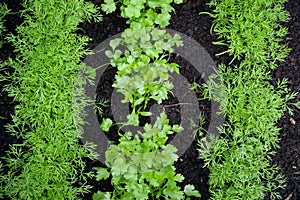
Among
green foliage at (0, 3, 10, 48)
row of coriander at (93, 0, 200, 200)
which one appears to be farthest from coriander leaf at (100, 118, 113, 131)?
green foliage at (0, 3, 10, 48)

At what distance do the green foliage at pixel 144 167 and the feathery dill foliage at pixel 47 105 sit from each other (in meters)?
0.19

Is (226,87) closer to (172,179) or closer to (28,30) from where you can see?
(172,179)

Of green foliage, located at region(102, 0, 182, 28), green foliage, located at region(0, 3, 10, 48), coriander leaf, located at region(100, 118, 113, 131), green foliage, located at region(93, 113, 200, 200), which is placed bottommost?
green foliage, located at region(93, 113, 200, 200)

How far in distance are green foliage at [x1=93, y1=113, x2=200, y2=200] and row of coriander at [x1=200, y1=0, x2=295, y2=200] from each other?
9.3 inches

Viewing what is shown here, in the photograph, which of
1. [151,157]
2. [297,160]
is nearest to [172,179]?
[151,157]

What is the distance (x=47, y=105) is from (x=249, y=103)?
1.28 m

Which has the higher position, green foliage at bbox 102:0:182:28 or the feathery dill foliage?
green foliage at bbox 102:0:182:28

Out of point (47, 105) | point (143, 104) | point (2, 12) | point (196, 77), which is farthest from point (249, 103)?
point (2, 12)

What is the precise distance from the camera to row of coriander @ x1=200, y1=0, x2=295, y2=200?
10.2 feet

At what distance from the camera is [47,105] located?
3.04m

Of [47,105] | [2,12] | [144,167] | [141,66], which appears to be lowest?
[144,167]

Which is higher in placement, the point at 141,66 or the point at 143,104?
the point at 141,66

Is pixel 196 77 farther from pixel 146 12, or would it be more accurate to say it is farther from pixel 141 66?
pixel 146 12

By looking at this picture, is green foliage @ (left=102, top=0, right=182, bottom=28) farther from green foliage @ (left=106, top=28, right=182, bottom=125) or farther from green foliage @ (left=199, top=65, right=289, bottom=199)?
green foliage @ (left=199, top=65, right=289, bottom=199)
